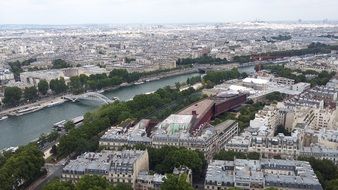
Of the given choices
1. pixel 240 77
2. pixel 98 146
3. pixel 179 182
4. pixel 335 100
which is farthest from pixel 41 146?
pixel 240 77

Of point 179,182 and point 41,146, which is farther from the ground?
point 179,182

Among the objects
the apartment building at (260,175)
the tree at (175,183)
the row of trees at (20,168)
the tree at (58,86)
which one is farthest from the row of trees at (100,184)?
the tree at (58,86)

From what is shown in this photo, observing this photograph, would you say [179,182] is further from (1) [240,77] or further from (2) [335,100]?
(1) [240,77]

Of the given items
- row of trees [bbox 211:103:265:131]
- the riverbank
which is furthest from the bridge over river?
row of trees [bbox 211:103:265:131]

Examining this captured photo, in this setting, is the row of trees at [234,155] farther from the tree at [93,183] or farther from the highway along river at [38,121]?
the highway along river at [38,121]

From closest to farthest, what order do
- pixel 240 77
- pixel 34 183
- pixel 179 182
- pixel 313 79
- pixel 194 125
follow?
pixel 179 182, pixel 34 183, pixel 194 125, pixel 313 79, pixel 240 77

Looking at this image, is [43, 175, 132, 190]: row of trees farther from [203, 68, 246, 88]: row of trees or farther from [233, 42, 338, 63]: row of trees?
[233, 42, 338, 63]: row of trees
